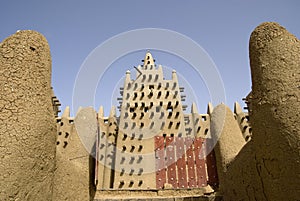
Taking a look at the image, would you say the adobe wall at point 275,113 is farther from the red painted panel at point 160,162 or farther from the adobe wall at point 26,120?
the red painted panel at point 160,162

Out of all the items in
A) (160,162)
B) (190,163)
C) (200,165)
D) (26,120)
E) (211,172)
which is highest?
(160,162)

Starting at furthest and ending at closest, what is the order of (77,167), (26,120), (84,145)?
(84,145) < (77,167) < (26,120)

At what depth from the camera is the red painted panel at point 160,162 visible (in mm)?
11307

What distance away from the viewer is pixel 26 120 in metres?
3.30

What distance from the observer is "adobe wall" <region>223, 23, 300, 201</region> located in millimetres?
3088

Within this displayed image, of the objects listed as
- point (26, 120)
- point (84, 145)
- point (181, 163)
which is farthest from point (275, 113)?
point (181, 163)

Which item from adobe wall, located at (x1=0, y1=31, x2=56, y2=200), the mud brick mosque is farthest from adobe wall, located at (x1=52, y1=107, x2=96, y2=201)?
adobe wall, located at (x1=0, y1=31, x2=56, y2=200)

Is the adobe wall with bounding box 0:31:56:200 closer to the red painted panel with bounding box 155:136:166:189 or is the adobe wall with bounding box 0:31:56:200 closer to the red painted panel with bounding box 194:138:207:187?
the red painted panel with bounding box 155:136:166:189

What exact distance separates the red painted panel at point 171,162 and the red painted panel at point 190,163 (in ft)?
1.97

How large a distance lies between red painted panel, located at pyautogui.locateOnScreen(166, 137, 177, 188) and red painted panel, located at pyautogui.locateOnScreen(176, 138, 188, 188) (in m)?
0.18

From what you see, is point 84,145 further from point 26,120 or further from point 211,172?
point 211,172

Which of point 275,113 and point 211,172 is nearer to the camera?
point 275,113

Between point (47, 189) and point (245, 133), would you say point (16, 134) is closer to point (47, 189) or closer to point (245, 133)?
point (47, 189)

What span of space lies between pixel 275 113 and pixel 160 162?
8.98 metres
